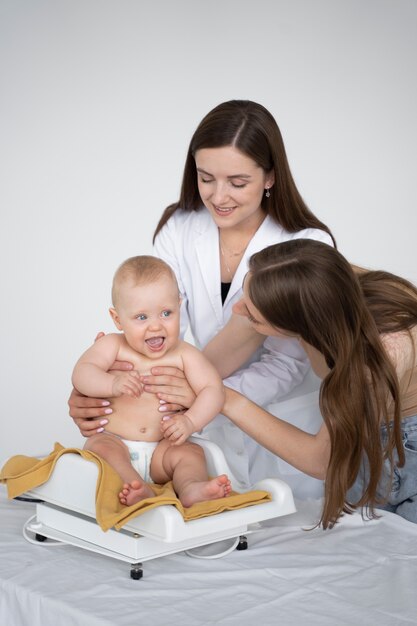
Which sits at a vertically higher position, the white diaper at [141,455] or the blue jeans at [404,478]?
the white diaper at [141,455]

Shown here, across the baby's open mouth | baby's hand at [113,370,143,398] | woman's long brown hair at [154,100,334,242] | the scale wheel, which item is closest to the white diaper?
baby's hand at [113,370,143,398]

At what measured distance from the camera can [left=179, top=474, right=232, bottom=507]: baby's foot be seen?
209 cm

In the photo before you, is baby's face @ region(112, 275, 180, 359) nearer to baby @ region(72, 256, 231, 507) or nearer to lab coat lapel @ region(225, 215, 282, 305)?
baby @ region(72, 256, 231, 507)

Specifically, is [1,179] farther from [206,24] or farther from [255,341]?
[255,341]

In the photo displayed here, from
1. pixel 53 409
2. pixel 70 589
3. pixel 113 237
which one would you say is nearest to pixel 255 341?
pixel 70 589

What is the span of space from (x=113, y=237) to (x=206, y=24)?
1.15m

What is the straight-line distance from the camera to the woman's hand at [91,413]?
7.63 feet

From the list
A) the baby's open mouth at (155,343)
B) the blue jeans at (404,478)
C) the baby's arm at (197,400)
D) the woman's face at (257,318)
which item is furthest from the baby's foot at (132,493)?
the blue jeans at (404,478)

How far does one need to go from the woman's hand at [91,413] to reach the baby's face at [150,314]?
6.4 inches

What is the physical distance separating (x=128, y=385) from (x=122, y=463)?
18 centimetres

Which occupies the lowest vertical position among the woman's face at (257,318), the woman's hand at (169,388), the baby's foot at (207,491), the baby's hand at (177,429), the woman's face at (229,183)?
the baby's foot at (207,491)

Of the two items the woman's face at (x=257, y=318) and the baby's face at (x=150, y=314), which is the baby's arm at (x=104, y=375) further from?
the woman's face at (x=257, y=318)

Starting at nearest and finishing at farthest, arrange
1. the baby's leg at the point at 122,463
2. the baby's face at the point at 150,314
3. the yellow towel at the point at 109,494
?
the yellow towel at the point at 109,494 < the baby's leg at the point at 122,463 < the baby's face at the point at 150,314

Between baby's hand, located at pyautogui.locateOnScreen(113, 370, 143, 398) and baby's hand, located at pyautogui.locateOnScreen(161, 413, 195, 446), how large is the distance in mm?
100
